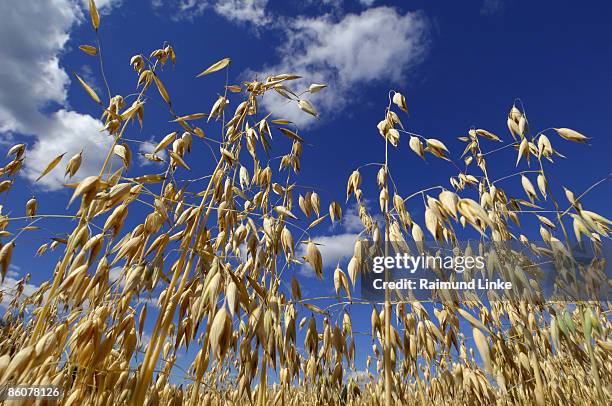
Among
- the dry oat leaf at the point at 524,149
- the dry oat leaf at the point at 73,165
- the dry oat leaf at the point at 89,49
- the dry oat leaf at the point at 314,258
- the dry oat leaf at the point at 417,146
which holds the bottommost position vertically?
the dry oat leaf at the point at 314,258

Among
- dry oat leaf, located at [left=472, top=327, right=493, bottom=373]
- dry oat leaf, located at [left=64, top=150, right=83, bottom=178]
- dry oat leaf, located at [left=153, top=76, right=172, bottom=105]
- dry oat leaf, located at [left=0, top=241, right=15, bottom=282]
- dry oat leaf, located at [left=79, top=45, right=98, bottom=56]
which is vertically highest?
dry oat leaf, located at [left=79, top=45, right=98, bottom=56]

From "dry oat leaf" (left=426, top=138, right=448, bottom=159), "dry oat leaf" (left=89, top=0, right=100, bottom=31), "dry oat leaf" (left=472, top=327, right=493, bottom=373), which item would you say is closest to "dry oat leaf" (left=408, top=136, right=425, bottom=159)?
"dry oat leaf" (left=426, top=138, right=448, bottom=159)

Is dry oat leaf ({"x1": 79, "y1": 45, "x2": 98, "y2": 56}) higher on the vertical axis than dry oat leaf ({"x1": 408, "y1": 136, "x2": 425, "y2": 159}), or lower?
higher

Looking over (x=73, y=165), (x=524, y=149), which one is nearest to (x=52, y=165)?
(x=73, y=165)

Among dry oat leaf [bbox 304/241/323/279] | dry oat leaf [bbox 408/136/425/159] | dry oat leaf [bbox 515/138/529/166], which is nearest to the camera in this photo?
dry oat leaf [bbox 304/241/323/279]

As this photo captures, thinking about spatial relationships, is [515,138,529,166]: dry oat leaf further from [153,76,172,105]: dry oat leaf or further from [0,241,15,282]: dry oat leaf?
[0,241,15,282]: dry oat leaf

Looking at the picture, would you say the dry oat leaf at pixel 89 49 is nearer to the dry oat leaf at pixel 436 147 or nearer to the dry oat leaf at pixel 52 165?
the dry oat leaf at pixel 52 165

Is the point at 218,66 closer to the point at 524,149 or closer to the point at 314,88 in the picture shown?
the point at 314,88

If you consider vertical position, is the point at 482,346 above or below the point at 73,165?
below

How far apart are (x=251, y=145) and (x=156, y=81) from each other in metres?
0.47

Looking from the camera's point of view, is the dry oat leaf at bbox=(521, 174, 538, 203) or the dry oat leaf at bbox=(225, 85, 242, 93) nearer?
the dry oat leaf at bbox=(225, 85, 242, 93)

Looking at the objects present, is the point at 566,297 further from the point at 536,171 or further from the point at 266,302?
the point at 266,302

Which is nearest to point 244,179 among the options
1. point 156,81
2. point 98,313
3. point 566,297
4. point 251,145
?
point 251,145

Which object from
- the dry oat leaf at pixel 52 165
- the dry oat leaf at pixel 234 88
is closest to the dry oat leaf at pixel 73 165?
the dry oat leaf at pixel 52 165
